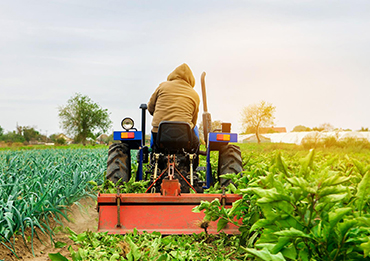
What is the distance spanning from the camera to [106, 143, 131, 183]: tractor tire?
12.9 ft

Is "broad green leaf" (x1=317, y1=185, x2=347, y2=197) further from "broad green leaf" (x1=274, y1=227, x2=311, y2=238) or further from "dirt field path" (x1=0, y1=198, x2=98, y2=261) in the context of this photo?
"dirt field path" (x1=0, y1=198, x2=98, y2=261)

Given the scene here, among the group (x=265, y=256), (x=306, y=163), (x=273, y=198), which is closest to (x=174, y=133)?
(x=306, y=163)

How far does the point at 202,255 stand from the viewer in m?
2.61

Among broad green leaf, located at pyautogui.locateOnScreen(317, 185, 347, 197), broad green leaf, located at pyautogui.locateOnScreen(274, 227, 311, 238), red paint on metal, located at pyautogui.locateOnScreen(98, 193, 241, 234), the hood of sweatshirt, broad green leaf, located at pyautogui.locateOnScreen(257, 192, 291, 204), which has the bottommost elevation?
red paint on metal, located at pyautogui.locateOnScreen(98, 193, 241, 234)

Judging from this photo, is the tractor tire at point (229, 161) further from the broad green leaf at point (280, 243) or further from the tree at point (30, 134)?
the tree at point (30, 134)

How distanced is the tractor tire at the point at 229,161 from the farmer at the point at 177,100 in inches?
14.5

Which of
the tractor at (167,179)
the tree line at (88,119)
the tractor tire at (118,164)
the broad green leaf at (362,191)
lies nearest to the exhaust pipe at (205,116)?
the tractor at (167,179)

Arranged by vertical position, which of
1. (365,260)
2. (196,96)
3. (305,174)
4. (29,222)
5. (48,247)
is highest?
(196,96)

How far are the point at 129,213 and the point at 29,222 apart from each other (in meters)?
0.93

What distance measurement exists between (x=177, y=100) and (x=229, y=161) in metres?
1.02

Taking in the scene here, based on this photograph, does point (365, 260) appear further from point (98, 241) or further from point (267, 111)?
point (267, 111)

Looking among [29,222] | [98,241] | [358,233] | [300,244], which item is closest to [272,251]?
[300,244]

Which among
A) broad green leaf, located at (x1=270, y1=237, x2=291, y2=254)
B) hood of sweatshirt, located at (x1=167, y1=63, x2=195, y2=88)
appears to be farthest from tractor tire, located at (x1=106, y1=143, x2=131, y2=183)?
broad green leaf, located at (x1=270, y1=237, x2=291, y2=254)

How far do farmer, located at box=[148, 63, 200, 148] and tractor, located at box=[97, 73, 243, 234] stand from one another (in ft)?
0.58
